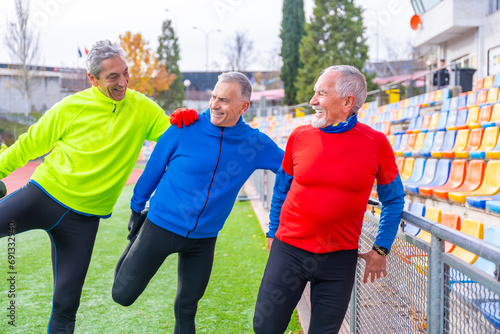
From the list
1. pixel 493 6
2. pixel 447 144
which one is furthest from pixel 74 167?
pixel 493 6

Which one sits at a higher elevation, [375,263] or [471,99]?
[471,99]

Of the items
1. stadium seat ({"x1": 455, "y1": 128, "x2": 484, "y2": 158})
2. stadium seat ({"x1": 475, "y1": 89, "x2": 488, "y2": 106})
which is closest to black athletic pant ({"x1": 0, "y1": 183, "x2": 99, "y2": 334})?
stadium seat ({"x1": 455, "y1": 128, "x2": 484, "y2": 158})

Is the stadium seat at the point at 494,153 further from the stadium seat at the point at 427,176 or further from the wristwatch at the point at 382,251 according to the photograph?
the wristwatch at the point at 382,251

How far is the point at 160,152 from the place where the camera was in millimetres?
2369

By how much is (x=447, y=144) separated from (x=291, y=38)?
28.1 m

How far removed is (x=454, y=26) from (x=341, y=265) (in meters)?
17.9

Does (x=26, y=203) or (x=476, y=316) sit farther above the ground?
(x=26, y=203)

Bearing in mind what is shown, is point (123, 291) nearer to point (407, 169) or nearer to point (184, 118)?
point (184, 118)

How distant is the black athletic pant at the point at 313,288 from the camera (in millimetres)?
1970

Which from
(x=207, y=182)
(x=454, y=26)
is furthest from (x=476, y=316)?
(x=454, y=26)

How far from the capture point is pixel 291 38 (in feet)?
110

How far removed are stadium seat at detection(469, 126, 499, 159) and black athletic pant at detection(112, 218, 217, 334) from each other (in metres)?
4.48

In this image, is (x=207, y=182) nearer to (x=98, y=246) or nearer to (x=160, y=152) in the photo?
(x=160, y=152)

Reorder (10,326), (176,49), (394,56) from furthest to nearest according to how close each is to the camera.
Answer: (176,49), (394,56), (10,326)
